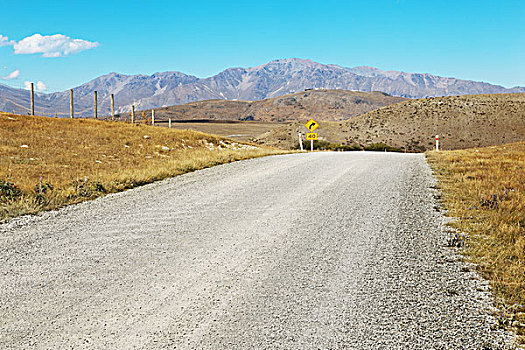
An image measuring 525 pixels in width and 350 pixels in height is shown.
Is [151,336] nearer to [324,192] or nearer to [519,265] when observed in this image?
[519,265]

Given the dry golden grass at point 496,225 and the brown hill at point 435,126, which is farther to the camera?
the brown hill at point 435,126

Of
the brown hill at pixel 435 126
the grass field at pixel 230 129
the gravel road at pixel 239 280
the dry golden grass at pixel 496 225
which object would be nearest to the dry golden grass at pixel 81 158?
the gravel road at pixel 239 280

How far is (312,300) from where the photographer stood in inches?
160

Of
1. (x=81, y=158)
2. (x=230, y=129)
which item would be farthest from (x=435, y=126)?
(x=81, y=158)

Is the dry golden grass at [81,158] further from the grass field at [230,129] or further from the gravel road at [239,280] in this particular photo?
the grass field at [230,129]

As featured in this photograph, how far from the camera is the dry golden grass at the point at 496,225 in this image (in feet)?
13.8

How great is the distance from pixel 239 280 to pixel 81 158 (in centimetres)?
1358

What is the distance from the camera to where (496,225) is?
21.9 feet

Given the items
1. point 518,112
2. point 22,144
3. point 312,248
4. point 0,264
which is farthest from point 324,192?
point 518,112

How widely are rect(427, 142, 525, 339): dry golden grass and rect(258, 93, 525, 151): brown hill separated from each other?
5465 cm

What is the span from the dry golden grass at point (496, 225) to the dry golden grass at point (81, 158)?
24.8 ft

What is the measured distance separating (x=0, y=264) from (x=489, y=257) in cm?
609

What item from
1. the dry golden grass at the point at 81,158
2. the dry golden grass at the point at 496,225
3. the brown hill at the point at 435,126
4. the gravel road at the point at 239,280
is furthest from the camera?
the brown hill at the point at 435,126

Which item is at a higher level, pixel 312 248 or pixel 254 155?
pixel 254 155
